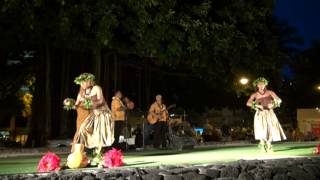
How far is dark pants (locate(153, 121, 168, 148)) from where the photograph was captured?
1637 cm

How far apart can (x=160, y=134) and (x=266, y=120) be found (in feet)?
12.8

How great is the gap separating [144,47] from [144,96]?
14273 mm

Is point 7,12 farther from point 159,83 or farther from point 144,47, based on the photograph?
point 159,83

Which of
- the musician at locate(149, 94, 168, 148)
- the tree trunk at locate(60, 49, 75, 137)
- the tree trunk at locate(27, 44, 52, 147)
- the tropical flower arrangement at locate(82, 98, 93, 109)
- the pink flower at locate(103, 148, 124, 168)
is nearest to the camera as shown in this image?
the pink flower at locate(103, 148, 124, 168)

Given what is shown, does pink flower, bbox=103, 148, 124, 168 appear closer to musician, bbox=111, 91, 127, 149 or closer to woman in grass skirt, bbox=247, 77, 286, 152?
woman in grass skirt, bbox=247, 77, 286, 152

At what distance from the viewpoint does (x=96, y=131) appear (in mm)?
10250

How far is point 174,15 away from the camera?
18.1 meters

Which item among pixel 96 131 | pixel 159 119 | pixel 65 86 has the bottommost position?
pixel 96 131

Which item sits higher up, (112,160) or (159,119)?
(159,119)

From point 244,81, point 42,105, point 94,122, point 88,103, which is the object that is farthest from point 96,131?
point 244,81

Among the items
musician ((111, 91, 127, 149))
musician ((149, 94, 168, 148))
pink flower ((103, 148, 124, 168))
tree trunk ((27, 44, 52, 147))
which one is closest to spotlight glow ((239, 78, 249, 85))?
musician ((149, 94, 168, 148))

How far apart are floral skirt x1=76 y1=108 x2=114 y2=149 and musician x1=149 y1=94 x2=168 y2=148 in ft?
19.6

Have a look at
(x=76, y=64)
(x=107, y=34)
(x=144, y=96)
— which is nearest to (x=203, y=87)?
(x=144, y=96)

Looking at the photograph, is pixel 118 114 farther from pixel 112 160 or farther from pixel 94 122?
pixel 112 160
